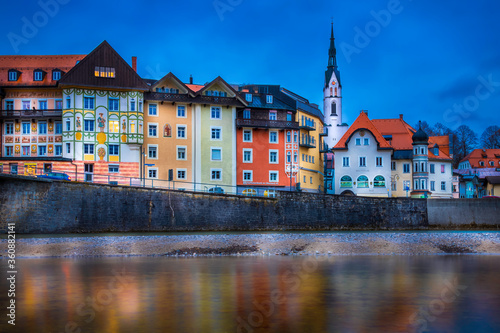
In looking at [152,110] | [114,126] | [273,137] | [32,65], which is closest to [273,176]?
[273,137]

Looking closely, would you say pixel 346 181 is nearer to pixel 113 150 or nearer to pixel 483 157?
pixel 113 150

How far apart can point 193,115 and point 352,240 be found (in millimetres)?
32873

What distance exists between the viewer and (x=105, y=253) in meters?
36.7

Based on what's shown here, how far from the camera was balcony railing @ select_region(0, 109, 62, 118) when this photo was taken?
218 ft

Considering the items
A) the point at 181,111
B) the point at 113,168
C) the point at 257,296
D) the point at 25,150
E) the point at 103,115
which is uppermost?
the point at 181,111

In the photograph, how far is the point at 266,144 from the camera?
73.6 m

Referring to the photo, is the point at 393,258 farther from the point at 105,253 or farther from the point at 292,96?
the point at 292,96

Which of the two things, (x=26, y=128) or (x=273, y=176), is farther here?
(x=273, y=176)

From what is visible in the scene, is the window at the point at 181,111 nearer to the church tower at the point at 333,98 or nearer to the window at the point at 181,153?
the window at the point at 181,153

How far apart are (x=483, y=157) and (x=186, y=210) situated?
296 feet

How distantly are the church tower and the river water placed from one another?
104 meters

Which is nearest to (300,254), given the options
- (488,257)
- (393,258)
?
(393,258)

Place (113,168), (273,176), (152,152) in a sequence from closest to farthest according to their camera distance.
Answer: (113,168) < (152,152) < (273,176)

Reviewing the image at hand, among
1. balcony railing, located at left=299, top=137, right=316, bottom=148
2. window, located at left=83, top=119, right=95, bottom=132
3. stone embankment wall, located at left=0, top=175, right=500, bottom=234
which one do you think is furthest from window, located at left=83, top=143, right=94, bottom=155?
balcony railing, located at left=299, top=137, right=316, bottom=148
